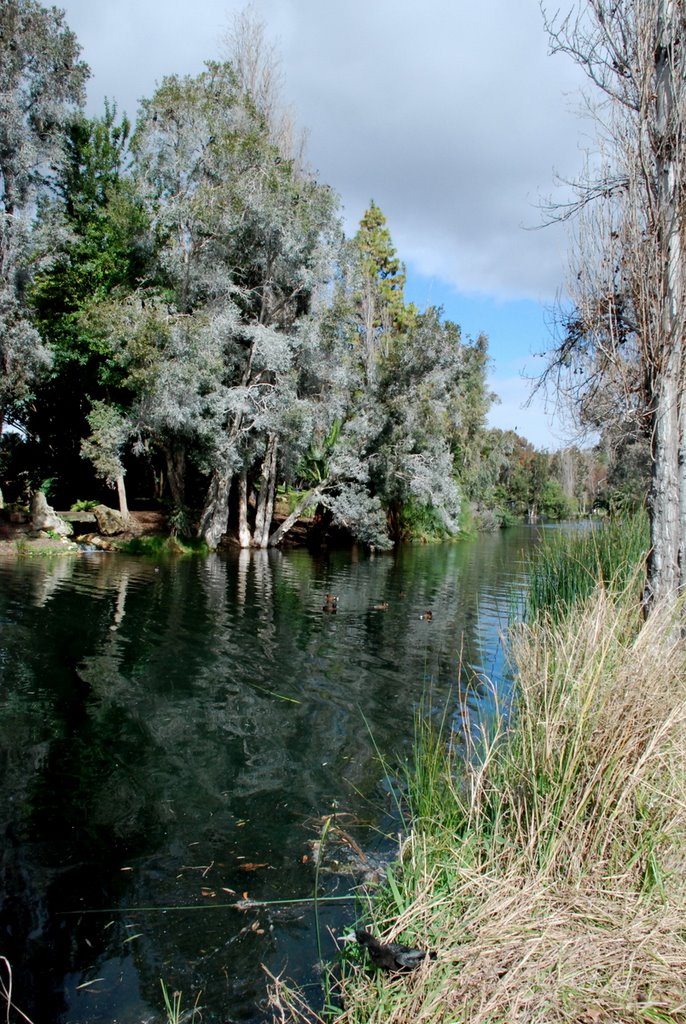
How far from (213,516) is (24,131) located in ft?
47.5

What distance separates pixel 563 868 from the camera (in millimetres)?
3219

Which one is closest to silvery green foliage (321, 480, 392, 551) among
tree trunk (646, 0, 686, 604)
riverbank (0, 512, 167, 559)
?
riverbank (0, 512, 167, 559)

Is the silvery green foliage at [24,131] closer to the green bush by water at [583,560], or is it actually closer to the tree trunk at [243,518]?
the tree trunk at [243,518]

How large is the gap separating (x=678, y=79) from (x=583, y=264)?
71.6 inches

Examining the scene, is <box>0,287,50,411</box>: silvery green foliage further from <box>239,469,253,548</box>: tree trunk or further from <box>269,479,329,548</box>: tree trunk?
<box>269,479,329,548</box>: tree trunk

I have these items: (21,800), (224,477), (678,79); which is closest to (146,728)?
(21,800)

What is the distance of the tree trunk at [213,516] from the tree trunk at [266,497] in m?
1.83

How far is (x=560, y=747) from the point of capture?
3352 millimetres

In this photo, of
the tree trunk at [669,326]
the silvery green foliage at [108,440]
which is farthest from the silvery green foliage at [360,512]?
the tree trunk at [669,326]

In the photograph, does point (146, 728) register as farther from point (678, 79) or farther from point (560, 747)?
point (678, 79)

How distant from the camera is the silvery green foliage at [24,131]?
21.1 m

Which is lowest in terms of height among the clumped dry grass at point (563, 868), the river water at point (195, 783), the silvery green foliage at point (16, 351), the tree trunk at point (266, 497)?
the river water at point (195, 783)

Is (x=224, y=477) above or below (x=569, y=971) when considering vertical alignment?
above

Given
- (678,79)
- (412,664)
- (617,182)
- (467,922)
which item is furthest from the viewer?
(412,664)
